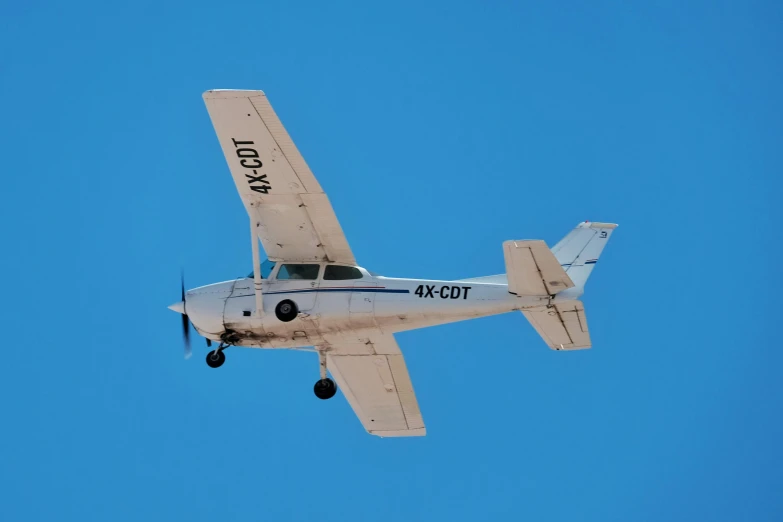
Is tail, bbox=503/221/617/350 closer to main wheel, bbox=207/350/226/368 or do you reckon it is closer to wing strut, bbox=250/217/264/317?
wing strut, bbox=250/217/264/317

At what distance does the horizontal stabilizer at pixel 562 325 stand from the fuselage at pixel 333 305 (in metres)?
0.17

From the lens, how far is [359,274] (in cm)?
2412

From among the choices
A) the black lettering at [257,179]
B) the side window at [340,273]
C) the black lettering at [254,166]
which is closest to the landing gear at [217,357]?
the side window at [340,273]

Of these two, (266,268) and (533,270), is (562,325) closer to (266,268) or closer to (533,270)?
(533,270)

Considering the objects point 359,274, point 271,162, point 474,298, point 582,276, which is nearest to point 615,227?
point 582,276

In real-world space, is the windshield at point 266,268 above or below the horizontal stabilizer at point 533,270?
above

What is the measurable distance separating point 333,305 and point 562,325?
4.03m

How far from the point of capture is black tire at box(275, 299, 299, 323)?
2409cm

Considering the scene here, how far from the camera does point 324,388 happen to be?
82.2 feet

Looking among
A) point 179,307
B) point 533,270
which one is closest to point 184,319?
point 179,307

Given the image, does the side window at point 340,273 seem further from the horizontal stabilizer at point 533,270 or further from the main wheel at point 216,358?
the horizontal stabilizer at point 533,270

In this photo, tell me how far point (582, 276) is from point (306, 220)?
189 inches

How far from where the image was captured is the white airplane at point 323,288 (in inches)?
885

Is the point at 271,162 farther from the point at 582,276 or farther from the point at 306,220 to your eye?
the point at 582,276
